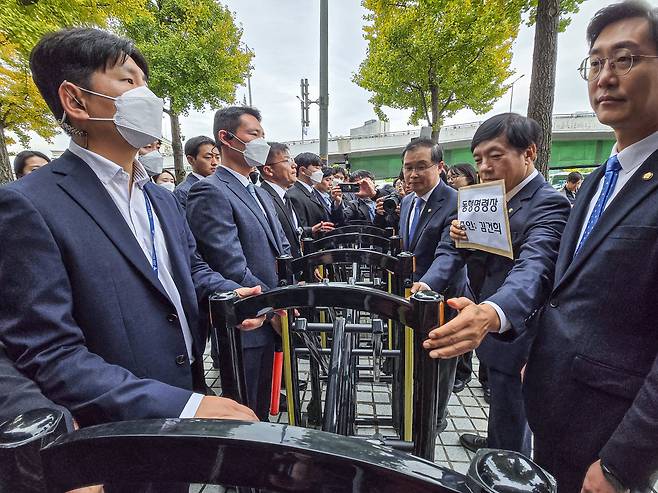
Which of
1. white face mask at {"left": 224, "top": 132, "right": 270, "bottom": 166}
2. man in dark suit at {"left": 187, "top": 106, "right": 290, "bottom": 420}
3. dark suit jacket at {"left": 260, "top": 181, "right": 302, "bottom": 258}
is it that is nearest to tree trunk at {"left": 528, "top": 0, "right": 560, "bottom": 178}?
dark suit jacket at {"left": 260, "top": 181, "right": 302, "bottom": 258}

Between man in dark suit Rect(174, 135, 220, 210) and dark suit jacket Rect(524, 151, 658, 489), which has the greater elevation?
man in dark suit Rect(174, 135, 220, 210)

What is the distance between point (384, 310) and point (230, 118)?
2.19m

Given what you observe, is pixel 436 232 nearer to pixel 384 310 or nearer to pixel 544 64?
pixel 384 310

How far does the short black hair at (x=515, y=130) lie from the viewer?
193 centimetres

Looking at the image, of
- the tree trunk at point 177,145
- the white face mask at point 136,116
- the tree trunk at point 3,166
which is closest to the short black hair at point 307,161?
the white face mask at point 136,116

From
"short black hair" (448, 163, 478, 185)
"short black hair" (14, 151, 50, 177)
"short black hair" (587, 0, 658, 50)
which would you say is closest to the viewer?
"short black hair" (587, 0, 658, 50)

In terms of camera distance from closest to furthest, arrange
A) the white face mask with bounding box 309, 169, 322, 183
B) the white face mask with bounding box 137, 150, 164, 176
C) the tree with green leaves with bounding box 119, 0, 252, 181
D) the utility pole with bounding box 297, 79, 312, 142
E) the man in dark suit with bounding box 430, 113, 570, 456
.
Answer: the man in dark suit with bounding box 430, 113, 570, 456, the white face mask with bounding box 137, 150, 164, 176, the white face mask with bounding box 309, 169, 322, 183, the tree with green leaves with bounding box 119, 0, 252, 181, the utility pole with bounding box 297, 79, 312, 142

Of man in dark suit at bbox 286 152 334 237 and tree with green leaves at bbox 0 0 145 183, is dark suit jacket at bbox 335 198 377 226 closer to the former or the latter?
man in dark suit at bbox 286 152 334 237

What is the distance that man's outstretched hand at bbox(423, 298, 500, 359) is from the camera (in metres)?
0.98

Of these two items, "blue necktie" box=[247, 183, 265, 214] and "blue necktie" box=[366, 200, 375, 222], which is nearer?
"blue necktie" box=[247, 183, 265, 214]

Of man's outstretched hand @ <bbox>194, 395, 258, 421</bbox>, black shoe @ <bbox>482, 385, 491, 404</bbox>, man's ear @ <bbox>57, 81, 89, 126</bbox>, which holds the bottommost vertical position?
black shoe @ <bbox>482, 385, 491, 404</bbox>

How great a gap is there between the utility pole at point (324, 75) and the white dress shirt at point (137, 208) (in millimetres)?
7529

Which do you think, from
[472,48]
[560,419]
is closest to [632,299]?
[560,419]

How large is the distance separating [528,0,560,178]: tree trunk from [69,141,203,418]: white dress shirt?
5585mm
